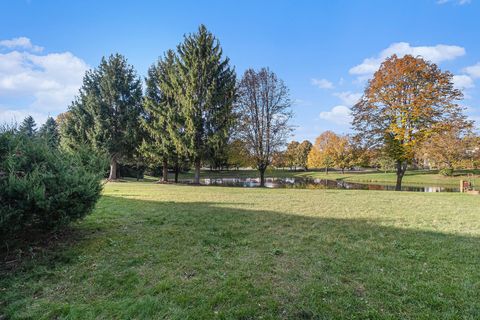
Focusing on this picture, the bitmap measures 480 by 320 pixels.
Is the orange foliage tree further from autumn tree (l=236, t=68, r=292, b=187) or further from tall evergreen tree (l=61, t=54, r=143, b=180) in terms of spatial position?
tall evergreen tree (l=61, t=54, r=143, b=180)

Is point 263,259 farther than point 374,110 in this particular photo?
No

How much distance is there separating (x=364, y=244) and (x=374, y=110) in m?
16.1

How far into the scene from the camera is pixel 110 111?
21.8 m

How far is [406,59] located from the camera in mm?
16422

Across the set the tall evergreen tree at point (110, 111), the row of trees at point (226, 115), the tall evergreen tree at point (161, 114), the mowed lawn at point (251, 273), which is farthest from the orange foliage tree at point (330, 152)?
the mowed lawn at point (251, 273)

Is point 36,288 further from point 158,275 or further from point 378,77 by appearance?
point 378,77

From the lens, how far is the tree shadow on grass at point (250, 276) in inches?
96.6

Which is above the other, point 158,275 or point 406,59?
point 406,59

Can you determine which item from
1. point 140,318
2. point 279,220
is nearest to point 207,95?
point 279,220

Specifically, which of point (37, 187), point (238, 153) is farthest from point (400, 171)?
point (37, 187)

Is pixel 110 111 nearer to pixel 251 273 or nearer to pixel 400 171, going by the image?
pixel 251 273

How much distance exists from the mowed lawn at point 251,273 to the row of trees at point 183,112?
13.7m

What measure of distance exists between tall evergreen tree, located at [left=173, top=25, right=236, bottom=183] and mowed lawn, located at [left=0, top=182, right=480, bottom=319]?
42.2 feet

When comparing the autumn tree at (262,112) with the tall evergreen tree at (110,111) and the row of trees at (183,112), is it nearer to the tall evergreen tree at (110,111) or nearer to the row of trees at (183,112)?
the row of trees at (183,112)
